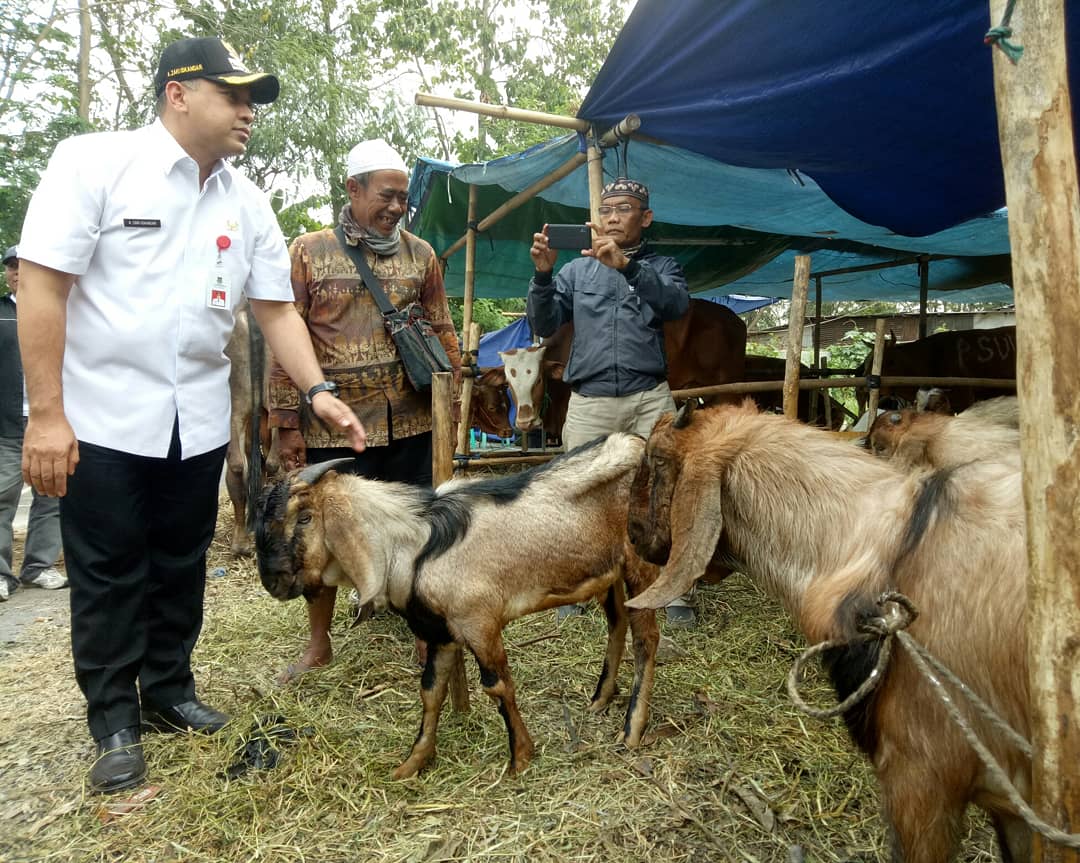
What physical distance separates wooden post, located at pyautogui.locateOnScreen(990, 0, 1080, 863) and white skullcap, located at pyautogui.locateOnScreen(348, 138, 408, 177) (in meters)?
2.83

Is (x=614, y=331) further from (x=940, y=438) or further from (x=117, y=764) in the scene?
(x=117, y=764)

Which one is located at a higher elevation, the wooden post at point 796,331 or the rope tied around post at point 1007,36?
the rope tied around post at point 1007,36

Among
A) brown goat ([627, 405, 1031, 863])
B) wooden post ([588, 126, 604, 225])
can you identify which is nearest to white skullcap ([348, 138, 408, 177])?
wooden post ([588, 126, 604, 225])

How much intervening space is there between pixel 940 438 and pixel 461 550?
1931 mm

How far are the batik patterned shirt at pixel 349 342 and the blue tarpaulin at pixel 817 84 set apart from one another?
1680 millimetres

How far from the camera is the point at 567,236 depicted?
4.04 metres

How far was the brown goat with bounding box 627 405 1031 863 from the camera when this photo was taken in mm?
1673

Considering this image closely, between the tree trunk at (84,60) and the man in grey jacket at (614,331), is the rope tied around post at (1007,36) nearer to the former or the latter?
the man in grey jacket at (614,331)

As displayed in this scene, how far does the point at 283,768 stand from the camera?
3.07 meters

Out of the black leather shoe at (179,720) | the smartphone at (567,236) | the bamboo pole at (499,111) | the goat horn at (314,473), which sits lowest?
the black leather shoe at (179,720)

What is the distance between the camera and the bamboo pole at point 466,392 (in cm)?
605

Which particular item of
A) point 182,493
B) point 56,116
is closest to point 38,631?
point 182,493

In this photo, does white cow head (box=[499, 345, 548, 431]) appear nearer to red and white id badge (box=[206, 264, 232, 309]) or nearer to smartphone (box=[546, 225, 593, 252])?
smartphone (box=[546, 225, 593, 252])

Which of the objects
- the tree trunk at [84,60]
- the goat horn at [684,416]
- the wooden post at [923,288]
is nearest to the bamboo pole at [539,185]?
the goat horn at [684,416]
